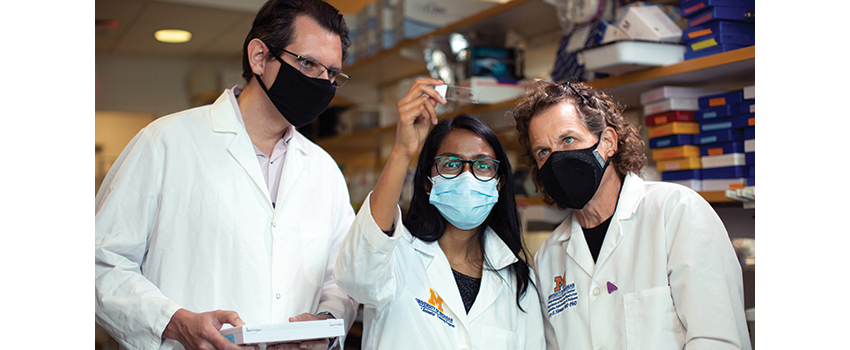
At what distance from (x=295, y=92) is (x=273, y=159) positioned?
0.83 feet

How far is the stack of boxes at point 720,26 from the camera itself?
1966 mm

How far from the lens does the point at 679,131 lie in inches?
83.9

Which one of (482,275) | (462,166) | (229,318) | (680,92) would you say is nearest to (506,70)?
(680,92)

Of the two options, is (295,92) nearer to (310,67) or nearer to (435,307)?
(310,67)

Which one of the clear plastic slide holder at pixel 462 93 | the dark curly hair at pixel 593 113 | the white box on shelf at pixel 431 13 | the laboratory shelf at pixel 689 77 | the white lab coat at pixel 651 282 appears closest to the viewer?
the white lab coat at pixel 651 282

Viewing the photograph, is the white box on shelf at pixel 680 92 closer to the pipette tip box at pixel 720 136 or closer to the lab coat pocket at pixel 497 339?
the pipette tip box at pixel 720 136

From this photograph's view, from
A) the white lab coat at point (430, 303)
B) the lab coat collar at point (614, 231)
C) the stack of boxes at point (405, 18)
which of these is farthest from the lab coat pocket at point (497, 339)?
the stack of boxes at point (405, 18)

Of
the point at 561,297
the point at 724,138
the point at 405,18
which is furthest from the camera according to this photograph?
the point at 405,18

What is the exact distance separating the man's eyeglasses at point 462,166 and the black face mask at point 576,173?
18cm

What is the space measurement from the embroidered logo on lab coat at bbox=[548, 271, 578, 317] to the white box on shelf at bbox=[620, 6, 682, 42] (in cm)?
95

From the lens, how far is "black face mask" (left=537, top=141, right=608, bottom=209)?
64.5 inches
